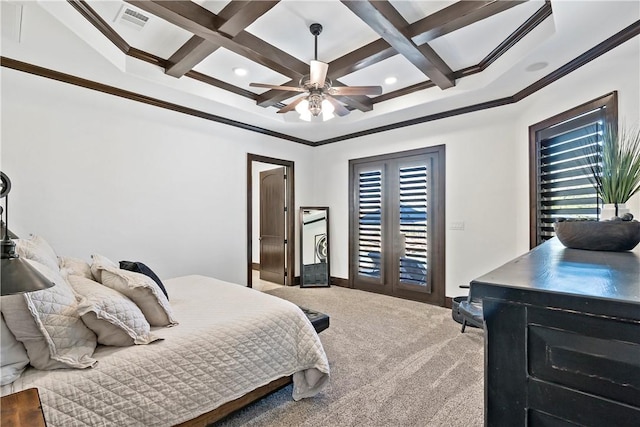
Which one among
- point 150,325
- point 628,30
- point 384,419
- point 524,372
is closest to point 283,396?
point 384,419

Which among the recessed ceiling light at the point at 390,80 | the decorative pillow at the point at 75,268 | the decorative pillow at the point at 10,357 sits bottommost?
the decorative pillow at the point at 10,357

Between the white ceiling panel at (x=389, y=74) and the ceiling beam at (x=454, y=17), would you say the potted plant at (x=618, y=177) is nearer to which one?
the ceiling beam at (x=454, y=17)

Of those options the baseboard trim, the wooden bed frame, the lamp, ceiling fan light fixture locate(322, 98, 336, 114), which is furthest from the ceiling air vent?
the baseboard trim

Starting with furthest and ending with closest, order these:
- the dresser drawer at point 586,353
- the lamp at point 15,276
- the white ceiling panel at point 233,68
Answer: the white ceiling panel at point 233,68, the lamp at point 15,276, the dresser drawer at point 586,353

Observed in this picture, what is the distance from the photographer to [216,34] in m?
2.53

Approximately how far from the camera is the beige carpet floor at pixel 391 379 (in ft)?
6.56

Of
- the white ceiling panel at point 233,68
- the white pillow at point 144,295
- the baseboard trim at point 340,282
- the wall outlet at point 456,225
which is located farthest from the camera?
the baseboard trim at point 340,282

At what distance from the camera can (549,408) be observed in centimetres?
63

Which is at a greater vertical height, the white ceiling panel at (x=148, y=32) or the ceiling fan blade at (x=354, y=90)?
the white ceiling panel at (x=148, y=32)

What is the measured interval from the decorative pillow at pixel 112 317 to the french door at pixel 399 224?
12.6 ft

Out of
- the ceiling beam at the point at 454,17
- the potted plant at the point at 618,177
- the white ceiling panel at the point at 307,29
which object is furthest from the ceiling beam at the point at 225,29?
the potted plant at the point at 618,177

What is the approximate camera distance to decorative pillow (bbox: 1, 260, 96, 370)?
4.46 feet

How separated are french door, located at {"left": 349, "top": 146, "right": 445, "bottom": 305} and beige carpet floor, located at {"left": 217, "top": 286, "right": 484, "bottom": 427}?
769 mm

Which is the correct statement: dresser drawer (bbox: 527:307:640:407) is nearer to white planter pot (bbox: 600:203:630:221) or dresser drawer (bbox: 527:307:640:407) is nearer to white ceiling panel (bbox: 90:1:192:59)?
white planter pot (bbox: 600:203:630:221)
